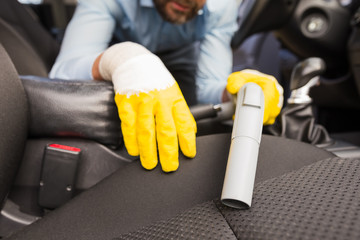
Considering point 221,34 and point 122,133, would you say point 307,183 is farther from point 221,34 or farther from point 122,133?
point 221,34

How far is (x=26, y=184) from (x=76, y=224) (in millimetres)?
180

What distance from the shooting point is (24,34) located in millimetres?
879

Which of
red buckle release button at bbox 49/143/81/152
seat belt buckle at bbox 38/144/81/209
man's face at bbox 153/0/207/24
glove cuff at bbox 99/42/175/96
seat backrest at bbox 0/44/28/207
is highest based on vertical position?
man's face at bbox 153/0/207/24

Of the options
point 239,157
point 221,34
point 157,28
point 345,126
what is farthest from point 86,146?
point 345,126

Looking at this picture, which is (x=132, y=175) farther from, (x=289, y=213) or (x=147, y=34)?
(x=147, y=34)

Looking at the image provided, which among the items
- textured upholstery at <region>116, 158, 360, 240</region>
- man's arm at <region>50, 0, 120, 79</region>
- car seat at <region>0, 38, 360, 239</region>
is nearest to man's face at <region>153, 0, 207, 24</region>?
man's arm at <region>50, 0, 120, 79</region>

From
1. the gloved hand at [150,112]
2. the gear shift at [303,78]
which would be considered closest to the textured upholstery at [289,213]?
the gloved hand at [150,112]

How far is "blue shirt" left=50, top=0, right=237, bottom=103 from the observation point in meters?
0.87

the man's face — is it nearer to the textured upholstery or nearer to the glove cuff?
the glove cuff

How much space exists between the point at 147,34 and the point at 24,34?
1.42ft

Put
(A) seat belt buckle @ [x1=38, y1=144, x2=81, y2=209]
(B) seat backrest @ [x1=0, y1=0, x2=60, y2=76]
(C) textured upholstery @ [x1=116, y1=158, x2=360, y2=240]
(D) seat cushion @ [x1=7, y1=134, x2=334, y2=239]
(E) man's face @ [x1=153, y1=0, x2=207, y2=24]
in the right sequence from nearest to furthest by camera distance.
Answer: (C) textured upholstery @ [x1=116, y1=158, x2=360, y2=240], (D) seat cushion @ [x1=7, y1=134, x2=334, y2=239], (A) seat belt buckle @ [x1=38, y1=144, x2=81, y2=209], (B) seat backrest @ [x1=0, y1=0, x2=60, y2=76], (E) man's face @ [x1=153, y1=0, x2=207, y2=24]

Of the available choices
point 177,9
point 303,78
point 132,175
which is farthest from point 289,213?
point 177,9

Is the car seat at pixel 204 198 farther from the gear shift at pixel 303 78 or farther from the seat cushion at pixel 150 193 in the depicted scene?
the gear shift at pixel 303 78

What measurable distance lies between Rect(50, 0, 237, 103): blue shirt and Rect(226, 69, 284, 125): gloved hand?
0.35 meters
